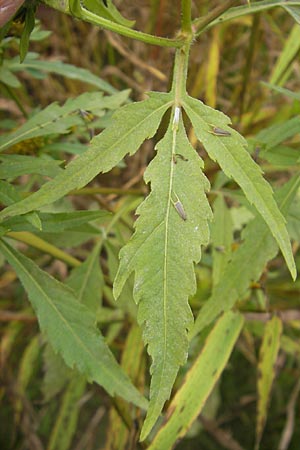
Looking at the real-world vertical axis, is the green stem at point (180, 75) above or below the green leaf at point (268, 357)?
above

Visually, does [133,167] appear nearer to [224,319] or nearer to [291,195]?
[224,319]

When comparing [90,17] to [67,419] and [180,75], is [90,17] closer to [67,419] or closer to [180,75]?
[180,75]

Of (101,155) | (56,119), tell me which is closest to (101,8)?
(101,155)

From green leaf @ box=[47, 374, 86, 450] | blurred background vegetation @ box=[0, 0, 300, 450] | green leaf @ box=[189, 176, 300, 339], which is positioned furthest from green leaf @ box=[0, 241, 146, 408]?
green leaf @ box=[47, 374, 86, 450]

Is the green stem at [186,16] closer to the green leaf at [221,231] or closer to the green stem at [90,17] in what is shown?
the green stem at [90,17]

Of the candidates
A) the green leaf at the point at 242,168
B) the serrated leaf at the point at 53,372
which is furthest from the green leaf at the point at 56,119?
the serrated leaf at the point at 53,372

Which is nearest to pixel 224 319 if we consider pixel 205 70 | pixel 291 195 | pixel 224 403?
pixel 291 195
